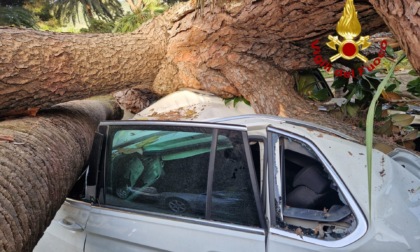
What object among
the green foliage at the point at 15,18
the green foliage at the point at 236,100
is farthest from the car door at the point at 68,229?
the green foliage at the point at 15,18

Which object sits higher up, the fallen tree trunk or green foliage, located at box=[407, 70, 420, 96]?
green foliage, located at box=[407, 70, 420, 96]

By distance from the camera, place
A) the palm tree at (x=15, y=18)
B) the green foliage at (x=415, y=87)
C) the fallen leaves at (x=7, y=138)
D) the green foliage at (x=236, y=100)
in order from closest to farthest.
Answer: the fallen leaves at (x=7, y=138)
the green foliage at (x=236, y=100)
the green foliage at (x=415, y=87)
the palm tree at (x=15, y=18)

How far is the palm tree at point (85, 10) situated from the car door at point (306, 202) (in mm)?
15238

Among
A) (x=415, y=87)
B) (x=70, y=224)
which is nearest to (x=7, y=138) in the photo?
(x=70, y=224)

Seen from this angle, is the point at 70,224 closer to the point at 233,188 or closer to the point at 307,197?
the point at 233,188

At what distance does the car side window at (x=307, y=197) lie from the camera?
1562 millimetres

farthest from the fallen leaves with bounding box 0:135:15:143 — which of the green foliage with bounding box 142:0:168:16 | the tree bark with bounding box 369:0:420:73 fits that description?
the green foliage with bounding box 142:0:168:16

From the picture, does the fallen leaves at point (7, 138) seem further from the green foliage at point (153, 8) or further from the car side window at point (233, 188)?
the green foliage at point (153, 8)

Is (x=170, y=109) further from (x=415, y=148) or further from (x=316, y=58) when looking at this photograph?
(x=415, y=148)

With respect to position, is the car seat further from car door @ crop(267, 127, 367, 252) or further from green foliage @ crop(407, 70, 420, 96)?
green foliage @ crop(407, 70, 420, 96)

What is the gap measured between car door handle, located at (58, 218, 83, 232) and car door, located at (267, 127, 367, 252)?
41.7 inches

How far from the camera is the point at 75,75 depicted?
282 centimetres

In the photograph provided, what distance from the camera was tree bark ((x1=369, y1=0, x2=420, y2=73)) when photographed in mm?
1430

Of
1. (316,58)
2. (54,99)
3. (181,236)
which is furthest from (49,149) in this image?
(316,58)
